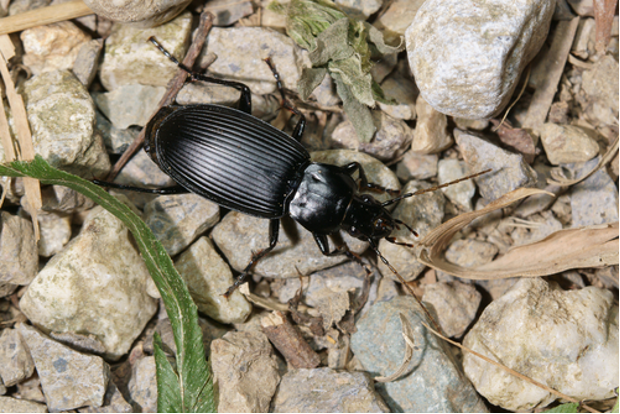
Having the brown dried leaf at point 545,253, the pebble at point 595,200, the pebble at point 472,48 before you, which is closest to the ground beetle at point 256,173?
the brown dried leaf at point 545,253

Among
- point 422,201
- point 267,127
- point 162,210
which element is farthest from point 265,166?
point 422,201

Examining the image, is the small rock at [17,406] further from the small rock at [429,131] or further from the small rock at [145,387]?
the small rock at [429,131]

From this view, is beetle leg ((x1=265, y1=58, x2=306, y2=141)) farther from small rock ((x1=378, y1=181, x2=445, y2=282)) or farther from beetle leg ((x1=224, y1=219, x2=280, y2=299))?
small rock ((x1=378, y1=181, x2=445, y2=282))

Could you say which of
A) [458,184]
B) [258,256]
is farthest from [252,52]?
[458,184]

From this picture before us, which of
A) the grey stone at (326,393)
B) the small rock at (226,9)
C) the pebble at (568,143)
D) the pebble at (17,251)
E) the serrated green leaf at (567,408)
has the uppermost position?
the small rock at (226,9)

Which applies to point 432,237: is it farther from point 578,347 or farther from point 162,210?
point 162,210

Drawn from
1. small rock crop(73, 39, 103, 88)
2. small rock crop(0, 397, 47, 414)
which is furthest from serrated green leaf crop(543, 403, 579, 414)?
small rock crop(73, 39, 103, 88)
